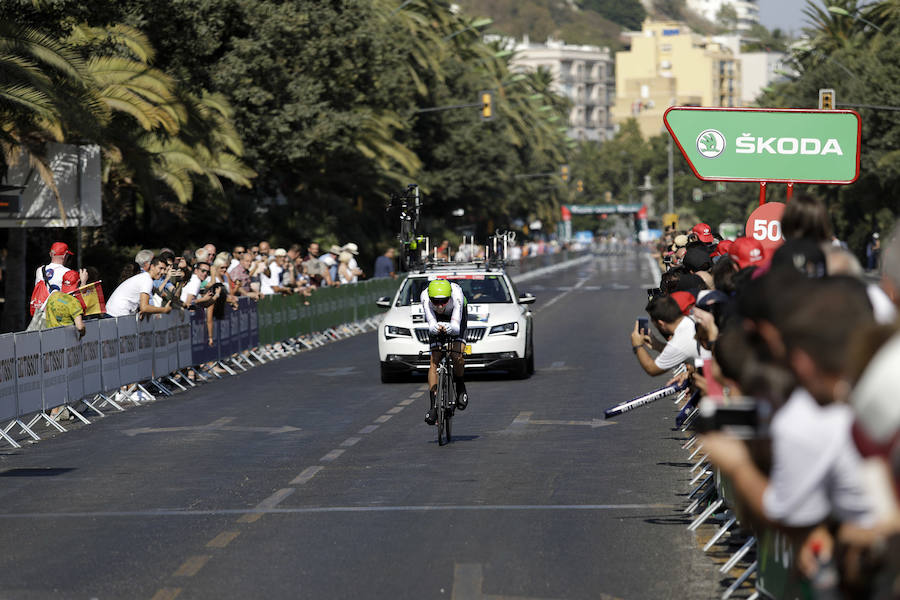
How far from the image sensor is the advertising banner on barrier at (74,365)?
18391mm

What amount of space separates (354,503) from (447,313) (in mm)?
4406

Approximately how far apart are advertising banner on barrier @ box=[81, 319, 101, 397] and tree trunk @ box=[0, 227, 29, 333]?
11238 mm

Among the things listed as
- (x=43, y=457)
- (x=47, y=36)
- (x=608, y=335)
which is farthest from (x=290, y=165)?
(x=43, y=457)

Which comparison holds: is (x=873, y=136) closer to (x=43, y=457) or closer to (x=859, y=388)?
(x=43, y=457)

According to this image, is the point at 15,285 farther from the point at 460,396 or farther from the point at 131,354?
the point at 460,396

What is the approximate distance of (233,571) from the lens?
366 inches

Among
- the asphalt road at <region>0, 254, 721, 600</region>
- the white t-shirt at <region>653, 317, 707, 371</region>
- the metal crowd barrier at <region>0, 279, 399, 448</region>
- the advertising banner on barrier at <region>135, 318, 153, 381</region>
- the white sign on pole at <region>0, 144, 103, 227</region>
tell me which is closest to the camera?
the asphalt road at <region>0, 254, 721, 600</region>

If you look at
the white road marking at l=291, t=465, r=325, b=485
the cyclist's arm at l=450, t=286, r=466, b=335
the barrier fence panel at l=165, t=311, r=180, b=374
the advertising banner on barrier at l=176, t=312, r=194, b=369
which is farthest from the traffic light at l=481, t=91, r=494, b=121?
the white road marking at l=291, t=465, r=325, b=485

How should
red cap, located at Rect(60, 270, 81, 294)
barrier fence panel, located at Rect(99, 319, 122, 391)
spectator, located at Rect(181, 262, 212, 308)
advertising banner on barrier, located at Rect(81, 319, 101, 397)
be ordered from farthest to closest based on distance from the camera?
spectator, located at Rect(181, 262, 212, 308) < barrier fence panel, located at Rect(99, 319, 122, 391) < red cap, located at Rect(60, 270, 81, 294) < advertising banner on barrier, located at Rect(81, 319, 101, 397)

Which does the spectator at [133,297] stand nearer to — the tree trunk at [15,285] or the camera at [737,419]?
the tree trunk at [15,285]

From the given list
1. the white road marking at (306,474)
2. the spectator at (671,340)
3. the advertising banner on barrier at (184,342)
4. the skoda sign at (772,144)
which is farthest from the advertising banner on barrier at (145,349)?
the spectator at (671,340)

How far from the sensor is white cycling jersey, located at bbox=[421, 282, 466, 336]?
52.1 feet

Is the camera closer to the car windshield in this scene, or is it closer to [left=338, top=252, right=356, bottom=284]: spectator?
the car windshield

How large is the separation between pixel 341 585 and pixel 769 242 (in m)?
6.63
